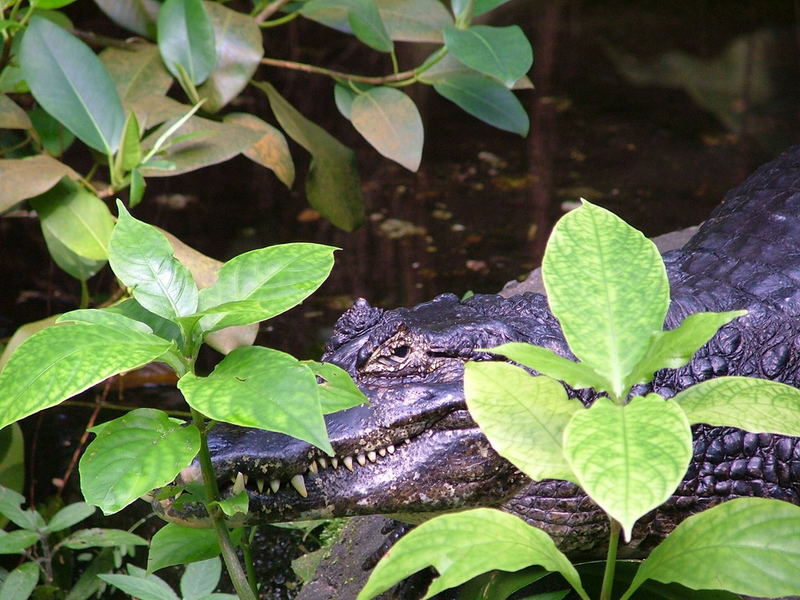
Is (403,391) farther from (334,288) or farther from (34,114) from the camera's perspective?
(334,288)

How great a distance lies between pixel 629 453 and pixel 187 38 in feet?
6.46

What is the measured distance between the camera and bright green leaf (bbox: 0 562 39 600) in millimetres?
2070

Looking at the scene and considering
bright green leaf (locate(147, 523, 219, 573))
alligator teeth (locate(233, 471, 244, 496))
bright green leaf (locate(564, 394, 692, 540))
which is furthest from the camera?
bright green leaf (locate(147, 523, 219, 573))

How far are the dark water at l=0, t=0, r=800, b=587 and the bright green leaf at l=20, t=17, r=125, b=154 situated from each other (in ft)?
2.69

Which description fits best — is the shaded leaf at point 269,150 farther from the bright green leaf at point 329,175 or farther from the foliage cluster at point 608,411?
the foliage cluster at point 608,411

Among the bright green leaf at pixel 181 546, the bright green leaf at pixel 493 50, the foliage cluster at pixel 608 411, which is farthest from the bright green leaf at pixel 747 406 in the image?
the bright green leaf at pixel 493 50

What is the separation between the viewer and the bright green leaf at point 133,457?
1195 mm

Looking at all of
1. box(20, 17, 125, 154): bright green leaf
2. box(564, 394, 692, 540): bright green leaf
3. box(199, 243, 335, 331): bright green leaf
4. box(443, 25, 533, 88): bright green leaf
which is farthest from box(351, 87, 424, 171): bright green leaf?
box(564, 394, 692, 540): bright green leaf

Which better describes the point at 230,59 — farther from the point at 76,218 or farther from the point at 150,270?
the point at 150,270

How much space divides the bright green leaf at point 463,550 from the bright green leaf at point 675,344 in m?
0.25

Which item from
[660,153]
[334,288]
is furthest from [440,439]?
[660,153]

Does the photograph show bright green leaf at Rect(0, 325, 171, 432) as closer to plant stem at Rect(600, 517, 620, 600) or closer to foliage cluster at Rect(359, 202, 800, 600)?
foliage cluster at Rect(359, 202, 800, 600)

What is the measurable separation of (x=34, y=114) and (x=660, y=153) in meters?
3.17

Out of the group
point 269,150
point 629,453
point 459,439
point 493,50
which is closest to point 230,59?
point 269,150
